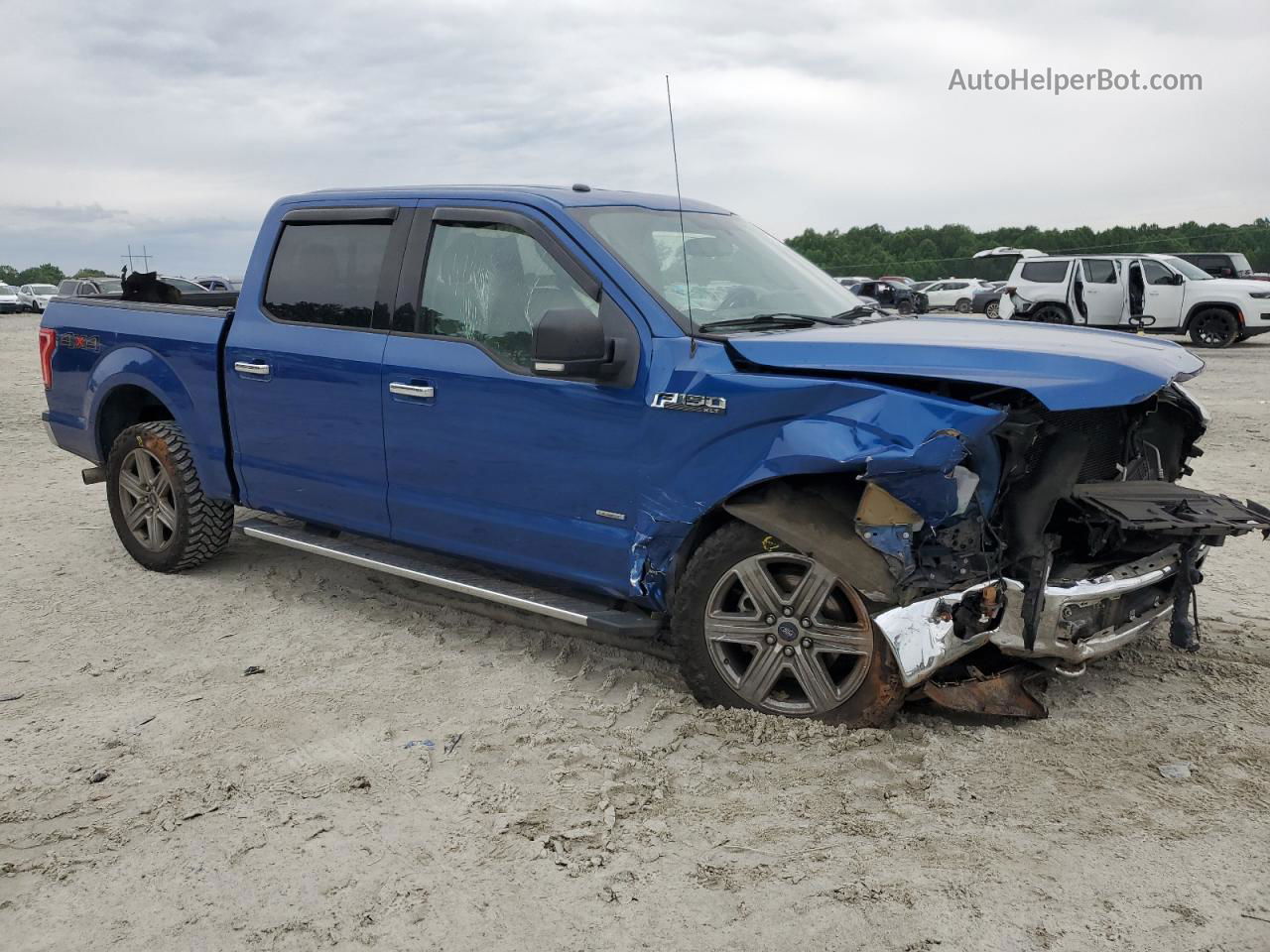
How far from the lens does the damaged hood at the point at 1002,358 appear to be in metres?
3.35

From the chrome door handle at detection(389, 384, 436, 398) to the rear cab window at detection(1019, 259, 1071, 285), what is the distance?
61.9ft

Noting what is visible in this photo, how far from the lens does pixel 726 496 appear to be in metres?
3.80

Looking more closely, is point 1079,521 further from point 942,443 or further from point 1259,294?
point 1259,294

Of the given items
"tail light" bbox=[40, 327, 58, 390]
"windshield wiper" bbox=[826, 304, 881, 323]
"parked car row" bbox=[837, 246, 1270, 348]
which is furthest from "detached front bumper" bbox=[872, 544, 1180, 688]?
"parked car row" bbox=[837, 246, 1270, 348]

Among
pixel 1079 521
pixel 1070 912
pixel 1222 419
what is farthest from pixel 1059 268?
pixel 1070 912

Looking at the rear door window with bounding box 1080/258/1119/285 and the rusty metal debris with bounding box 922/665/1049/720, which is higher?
the rear door window with bounding box 1080/258/1119/285

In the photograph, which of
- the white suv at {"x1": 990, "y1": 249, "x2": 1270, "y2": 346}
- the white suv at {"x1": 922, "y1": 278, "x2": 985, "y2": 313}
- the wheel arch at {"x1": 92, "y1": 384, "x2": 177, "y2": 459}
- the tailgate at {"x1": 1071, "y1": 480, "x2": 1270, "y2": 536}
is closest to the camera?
the tailgate at {"x1": 1071, "y1": 480, "x2": 1270, "y2": 536}

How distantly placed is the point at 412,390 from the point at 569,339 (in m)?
1.11

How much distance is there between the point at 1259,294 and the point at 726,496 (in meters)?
19.2

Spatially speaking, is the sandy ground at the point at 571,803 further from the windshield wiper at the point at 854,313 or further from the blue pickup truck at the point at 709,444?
the windshield wiper at the point at 854,313

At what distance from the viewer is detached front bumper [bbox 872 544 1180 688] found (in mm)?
3506

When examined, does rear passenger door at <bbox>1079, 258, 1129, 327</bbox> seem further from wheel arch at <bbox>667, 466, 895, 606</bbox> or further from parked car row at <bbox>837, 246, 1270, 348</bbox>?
wheel arch at <bbox>667, 466, 895, 606</bbox>

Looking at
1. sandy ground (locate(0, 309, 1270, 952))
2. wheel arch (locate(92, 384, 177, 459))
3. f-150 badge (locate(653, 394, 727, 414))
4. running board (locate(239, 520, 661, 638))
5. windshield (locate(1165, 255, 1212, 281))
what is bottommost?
sandy ground (locate(0, 309, 1270, 952))

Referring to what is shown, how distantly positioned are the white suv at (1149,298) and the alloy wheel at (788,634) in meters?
18.4
